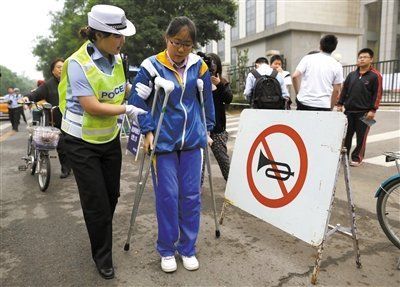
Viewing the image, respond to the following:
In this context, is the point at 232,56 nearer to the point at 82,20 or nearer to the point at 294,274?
the point at 82,20

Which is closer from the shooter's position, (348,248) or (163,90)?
(163,90)

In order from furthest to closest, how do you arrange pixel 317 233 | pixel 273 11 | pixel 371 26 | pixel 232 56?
pixel 232 56 < pixel 371 26 < pixel 273 11 < pixel 317 233

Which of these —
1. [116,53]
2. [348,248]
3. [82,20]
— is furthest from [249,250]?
[82,20]

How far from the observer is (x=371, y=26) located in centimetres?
3359

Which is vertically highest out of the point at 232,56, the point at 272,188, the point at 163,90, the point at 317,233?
the point at 232,56

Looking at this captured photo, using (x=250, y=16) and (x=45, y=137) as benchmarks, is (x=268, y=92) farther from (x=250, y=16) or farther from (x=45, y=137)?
(x=250, y=16)

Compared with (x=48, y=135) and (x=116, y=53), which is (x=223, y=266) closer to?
(x=116, y=53)

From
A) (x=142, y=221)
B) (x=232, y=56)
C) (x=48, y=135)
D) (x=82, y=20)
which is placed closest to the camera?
(x=142, y=221)

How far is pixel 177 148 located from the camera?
294 centimetres

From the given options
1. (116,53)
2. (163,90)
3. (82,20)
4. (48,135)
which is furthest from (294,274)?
(82,20)

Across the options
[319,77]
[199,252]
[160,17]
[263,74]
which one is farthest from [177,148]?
[160,17]

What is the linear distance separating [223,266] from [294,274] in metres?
0.56

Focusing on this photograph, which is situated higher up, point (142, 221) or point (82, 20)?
point (82, 20)

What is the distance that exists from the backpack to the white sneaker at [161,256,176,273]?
282 centimetres
